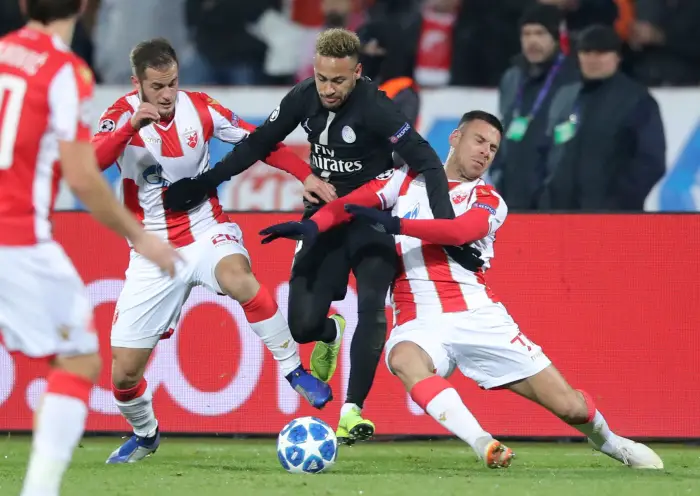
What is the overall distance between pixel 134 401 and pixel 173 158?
133 centimetres

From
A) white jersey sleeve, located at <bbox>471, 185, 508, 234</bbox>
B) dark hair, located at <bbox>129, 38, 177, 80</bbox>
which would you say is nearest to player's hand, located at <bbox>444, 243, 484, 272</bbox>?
white jersey sleeve, located at <bbox>471, 185, 508, 234</bbox>

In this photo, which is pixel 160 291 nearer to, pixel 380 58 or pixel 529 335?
pixel 529 335

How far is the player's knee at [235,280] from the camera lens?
7.24 meters

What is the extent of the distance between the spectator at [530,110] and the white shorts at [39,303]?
18.9 feet

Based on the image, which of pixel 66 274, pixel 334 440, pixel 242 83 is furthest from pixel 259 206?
pixel 66 274

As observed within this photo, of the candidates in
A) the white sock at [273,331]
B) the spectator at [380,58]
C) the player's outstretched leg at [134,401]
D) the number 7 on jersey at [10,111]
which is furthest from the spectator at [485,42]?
the number 7 on jersey at [10,111]

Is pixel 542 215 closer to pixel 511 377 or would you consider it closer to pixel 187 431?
pixel 511 377

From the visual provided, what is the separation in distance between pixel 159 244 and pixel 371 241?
98.0 inches

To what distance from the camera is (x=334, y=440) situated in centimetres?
657

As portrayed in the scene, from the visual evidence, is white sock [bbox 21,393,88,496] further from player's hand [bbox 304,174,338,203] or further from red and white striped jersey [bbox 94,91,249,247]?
red and white striped jersey [bbox 94,91,249,247]

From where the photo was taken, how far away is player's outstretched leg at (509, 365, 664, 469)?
6.56m

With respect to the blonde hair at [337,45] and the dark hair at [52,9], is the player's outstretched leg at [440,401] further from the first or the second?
the dark hair at [52,9]

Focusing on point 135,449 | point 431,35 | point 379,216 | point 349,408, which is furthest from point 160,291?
point 431,35

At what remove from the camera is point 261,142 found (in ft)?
23.6
